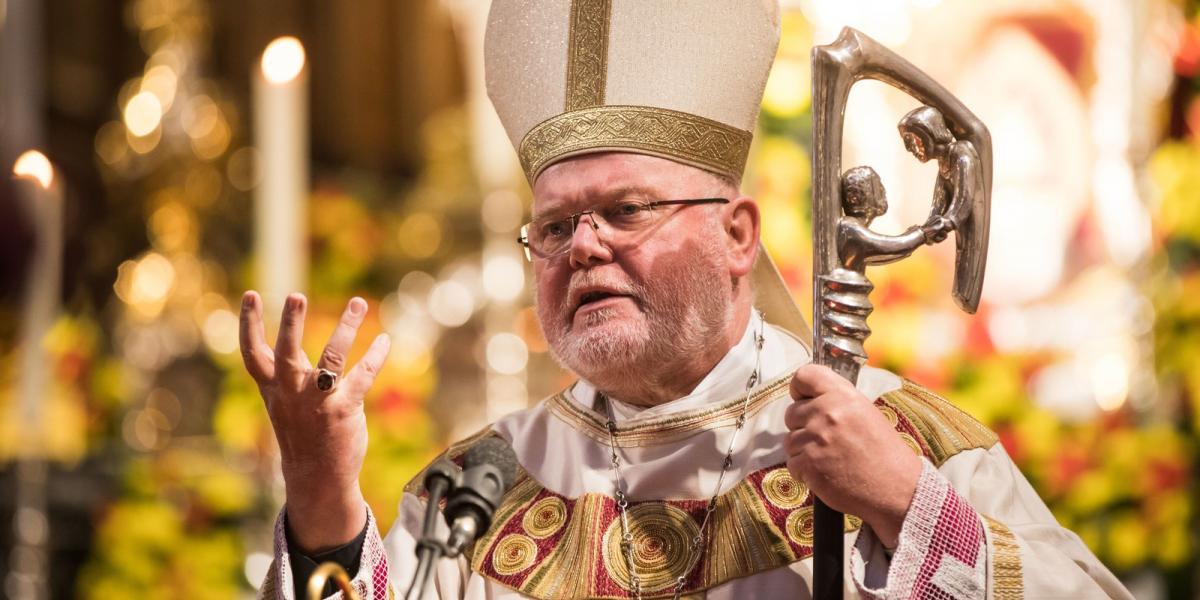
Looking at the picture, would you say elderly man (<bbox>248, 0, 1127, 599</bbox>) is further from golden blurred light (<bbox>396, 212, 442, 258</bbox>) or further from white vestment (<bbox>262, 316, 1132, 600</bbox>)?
golden blurred light (<bbox>396, 212, 442, 258</bbox>)

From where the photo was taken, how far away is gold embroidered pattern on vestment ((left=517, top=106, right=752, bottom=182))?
2926 mm

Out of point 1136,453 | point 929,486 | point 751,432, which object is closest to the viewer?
point 929,486

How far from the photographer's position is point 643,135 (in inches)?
115

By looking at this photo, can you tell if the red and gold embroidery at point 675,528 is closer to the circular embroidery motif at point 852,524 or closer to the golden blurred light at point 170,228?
the circular embroidery motif at point 852,524

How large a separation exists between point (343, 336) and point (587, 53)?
917 millimetres

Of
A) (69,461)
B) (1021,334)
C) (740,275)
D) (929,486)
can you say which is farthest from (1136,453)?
(69,461)

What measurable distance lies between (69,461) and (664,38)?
281cm

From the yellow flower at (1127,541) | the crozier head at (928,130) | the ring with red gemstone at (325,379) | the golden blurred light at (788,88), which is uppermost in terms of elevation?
the golden blurred light at (788,88)

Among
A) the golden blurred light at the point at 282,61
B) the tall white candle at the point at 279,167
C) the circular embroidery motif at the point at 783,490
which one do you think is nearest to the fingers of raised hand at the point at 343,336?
the circular embroidery motif at the point at 783,490

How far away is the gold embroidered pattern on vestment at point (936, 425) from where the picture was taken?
8.86 ft

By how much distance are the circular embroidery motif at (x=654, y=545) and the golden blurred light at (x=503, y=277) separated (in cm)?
248

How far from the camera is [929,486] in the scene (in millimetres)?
2359

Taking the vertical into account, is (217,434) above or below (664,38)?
below

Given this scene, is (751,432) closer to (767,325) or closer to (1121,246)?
(767,325)
